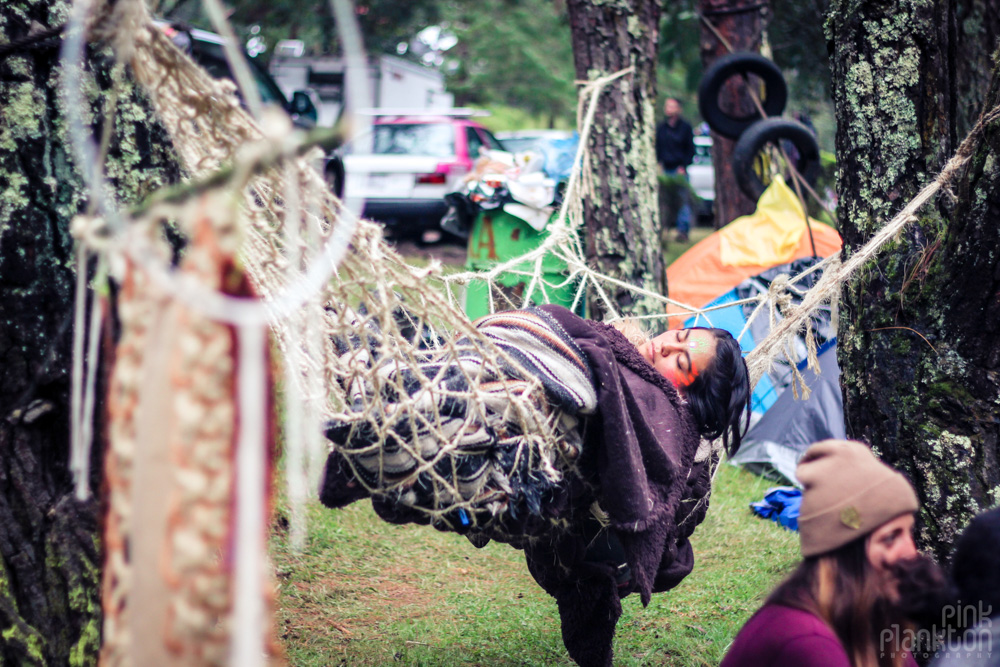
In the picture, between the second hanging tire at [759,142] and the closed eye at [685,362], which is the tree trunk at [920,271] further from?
the second hanging tire at [759,142]

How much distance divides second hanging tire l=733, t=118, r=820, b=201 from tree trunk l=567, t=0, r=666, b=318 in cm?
92

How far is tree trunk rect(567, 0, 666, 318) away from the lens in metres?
4.02

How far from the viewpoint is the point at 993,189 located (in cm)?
172

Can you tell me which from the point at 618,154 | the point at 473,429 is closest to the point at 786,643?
the point at 473,429

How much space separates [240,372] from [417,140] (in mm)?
8170

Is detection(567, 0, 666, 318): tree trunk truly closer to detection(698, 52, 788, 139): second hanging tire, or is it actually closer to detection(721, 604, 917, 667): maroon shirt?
detection(698, 52, 788, 139): second hanging tire

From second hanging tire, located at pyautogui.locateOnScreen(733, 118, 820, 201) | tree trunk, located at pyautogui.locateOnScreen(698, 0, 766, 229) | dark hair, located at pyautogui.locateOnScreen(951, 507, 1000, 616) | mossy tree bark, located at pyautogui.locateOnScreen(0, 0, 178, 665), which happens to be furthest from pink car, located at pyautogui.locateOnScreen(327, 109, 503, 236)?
dark hair, located at pyautogui.locateOnScreen(951, 507, 1000, 616)

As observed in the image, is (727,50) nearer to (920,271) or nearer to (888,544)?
(920,271)

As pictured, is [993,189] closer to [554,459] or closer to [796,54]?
[554,459]

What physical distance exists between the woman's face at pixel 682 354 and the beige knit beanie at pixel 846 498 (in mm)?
734

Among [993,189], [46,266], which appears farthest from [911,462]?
[46,266]

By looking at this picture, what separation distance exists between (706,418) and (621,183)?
7.01ft

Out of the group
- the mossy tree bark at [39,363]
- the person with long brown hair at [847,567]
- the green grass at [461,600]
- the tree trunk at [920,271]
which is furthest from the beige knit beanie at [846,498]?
the green grass at [461,600]

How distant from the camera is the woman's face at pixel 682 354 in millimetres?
2117
